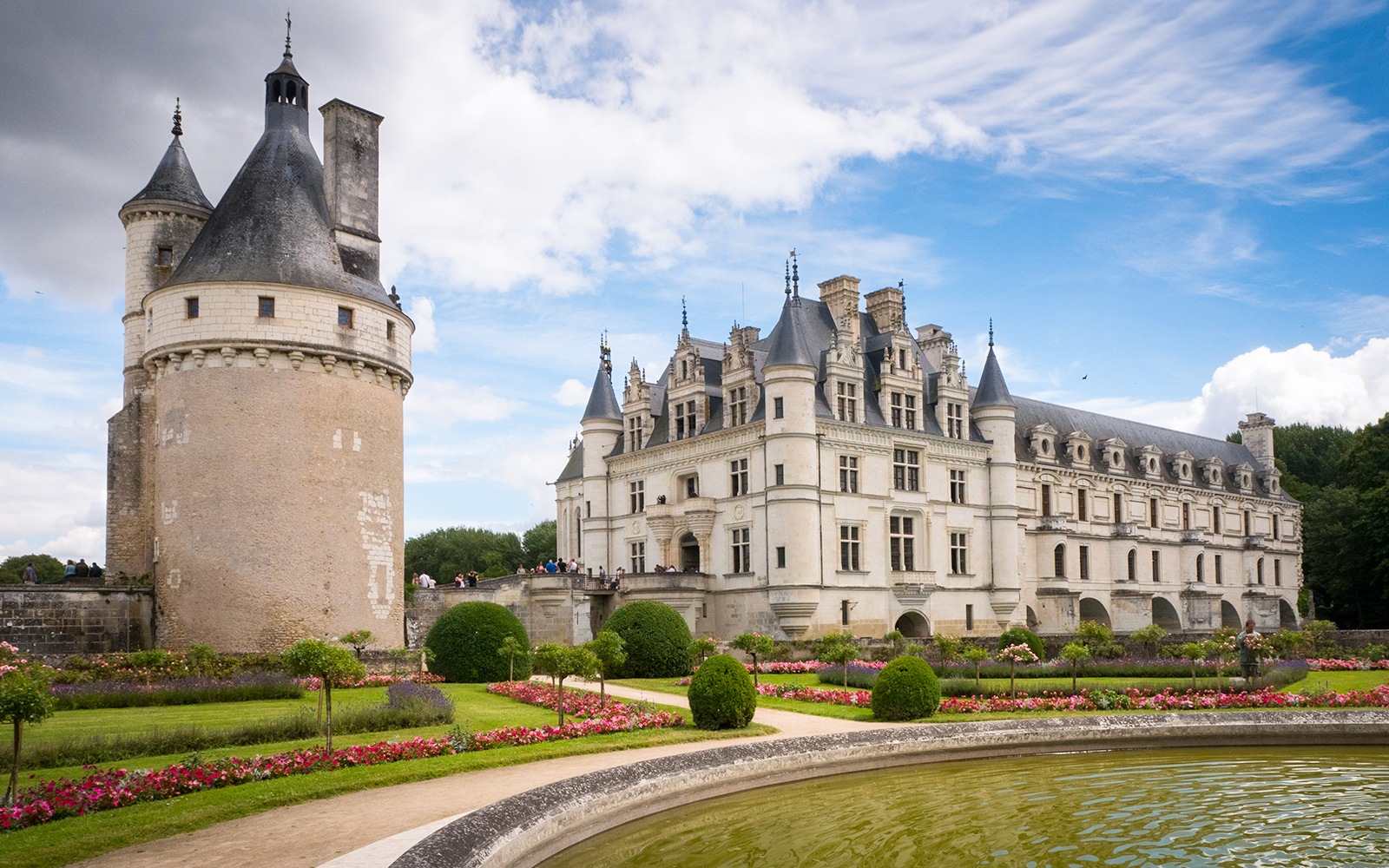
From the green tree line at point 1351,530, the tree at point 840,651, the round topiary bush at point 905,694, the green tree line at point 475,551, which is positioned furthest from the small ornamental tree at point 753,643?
the green tree line at point 475,551

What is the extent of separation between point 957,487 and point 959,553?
2.64 m

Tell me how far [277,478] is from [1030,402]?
3614 cm

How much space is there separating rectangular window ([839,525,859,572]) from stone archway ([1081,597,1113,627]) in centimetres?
1629

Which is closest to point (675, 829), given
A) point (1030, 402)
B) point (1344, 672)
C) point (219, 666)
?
point (219, 666)

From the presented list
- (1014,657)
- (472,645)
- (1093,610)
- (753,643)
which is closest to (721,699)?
(1014,657)

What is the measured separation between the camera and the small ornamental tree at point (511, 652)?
74.7 feet

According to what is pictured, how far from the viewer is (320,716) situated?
1598cm

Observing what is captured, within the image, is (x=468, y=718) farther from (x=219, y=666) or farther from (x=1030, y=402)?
(x=1030, y=402)

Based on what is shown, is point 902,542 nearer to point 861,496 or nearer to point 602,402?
point 861,496

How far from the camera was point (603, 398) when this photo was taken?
144 feet

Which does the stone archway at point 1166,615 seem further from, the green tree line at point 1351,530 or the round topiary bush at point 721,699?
the round topiary bush at point 721,699

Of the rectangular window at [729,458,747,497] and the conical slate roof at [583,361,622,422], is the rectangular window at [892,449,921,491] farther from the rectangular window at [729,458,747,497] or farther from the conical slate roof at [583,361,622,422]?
the conical slate roof at [583,361,622,422]

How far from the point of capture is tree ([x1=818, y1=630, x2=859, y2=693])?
77.5 ft

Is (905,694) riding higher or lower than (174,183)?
lower
